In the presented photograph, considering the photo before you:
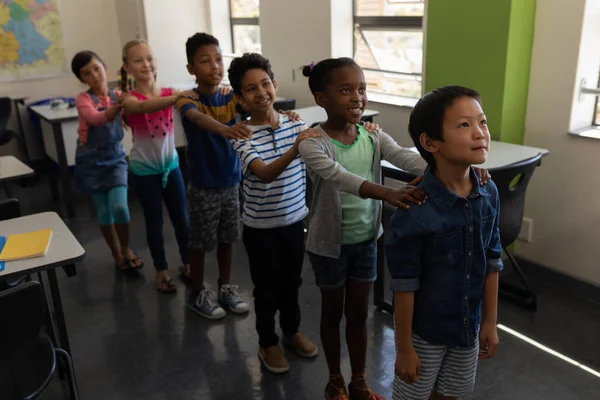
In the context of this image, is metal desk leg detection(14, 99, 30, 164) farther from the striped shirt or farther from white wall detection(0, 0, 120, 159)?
the striped shirt

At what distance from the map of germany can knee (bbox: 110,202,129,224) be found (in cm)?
335

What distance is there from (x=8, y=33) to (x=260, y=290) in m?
4.79

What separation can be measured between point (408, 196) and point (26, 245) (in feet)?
4.46

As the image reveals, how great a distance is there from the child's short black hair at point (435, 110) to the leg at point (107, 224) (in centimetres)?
237

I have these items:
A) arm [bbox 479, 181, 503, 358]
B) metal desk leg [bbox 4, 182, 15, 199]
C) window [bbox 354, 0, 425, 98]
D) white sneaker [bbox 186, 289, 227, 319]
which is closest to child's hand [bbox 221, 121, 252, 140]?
arm [bbox 479, 181, 503, 358]

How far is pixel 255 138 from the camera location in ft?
6.47

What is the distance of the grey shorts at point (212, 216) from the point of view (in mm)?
2527

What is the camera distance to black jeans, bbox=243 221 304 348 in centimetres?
209

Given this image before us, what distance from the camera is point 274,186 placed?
6.68ft

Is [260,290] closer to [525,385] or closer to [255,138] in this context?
[255,138]

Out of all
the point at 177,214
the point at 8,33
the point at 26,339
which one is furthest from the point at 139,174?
the point at 8,33

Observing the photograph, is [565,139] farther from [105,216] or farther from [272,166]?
[105,216]

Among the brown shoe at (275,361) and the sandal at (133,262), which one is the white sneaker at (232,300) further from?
the sandal at (133,262)

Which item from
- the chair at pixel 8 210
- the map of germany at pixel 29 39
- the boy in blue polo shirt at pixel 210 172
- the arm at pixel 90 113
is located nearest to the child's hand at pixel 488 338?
the boy in blue polo shirt at pixel 210 172
